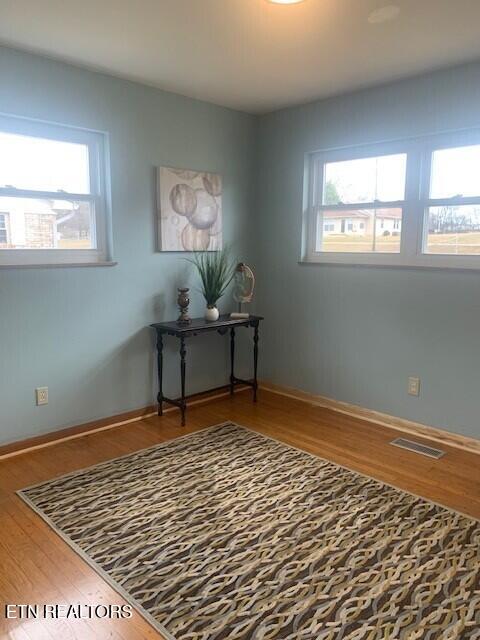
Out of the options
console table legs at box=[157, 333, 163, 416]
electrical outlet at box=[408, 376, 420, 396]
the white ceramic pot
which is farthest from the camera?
the white ceramic pot

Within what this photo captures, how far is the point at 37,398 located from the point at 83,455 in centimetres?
49

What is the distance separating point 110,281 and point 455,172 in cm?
244

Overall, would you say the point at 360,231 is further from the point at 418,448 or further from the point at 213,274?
the point at 418,448

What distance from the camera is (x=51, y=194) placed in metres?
3.14

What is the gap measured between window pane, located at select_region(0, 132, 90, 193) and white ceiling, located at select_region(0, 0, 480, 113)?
0.53 metres

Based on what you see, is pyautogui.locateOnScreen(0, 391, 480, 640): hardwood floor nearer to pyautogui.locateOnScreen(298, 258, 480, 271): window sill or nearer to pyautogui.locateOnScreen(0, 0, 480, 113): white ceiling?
pyautogui.locateOnScreen(298, 258, 480, 271): window sill

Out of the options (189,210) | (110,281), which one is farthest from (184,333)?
(189,210)

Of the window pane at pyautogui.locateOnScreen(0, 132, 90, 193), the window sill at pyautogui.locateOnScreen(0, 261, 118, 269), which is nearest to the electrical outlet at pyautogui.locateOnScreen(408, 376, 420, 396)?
the window sill at pyautogui.locateOnScreen(0, 261, 118, 269)

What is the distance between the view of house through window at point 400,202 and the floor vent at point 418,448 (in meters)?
1.25

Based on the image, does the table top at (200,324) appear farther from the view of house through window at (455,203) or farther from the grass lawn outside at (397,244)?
the view of house through window at (455,203)

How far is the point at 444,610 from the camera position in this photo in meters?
1.80

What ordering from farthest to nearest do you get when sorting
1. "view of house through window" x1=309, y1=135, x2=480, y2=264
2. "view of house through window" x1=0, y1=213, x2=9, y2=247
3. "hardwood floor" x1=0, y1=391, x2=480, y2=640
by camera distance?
"view of house through window" x1=309, y1=135, x2=480, y2=264, "view of house through window" x1=0, y1=213, x2=9, y2=247, "hardwood floor" x1=0, y1=391, x2=480, y2=640

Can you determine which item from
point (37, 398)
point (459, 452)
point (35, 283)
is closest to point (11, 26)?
point (35, 283)

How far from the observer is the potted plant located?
3878mm
